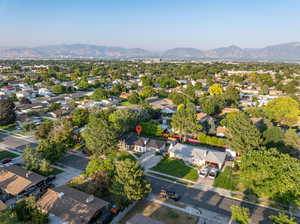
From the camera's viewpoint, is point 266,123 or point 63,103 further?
point 63,103

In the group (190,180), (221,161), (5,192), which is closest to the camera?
(5,192)

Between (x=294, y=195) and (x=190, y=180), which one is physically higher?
(x=294, y=195)

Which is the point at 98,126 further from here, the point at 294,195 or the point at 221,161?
the point at 294,195

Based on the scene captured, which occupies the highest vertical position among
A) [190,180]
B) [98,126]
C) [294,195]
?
[98,126]

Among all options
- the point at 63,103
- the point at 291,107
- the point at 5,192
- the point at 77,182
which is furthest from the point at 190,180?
the point at 63,103

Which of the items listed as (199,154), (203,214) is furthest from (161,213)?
(199,154)

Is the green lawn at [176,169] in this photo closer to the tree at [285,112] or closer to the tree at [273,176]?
the tree at [273,176]

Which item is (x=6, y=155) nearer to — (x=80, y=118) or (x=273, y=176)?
(x=80, y=118)

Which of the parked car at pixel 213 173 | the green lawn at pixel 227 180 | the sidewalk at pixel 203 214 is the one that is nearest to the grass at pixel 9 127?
the sidewalk at pixel 203 214
